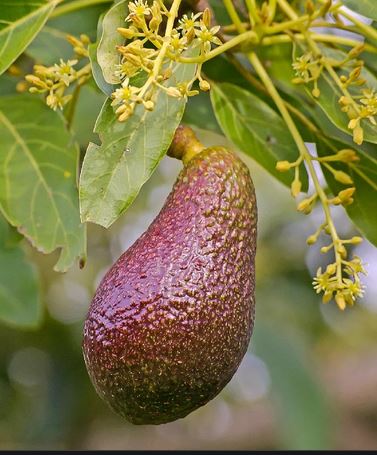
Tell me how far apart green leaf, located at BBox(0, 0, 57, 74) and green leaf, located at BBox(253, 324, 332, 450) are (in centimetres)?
153

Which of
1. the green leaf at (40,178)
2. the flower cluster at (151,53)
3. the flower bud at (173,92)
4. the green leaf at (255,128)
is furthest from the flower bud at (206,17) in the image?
the green leaf at (40,178)

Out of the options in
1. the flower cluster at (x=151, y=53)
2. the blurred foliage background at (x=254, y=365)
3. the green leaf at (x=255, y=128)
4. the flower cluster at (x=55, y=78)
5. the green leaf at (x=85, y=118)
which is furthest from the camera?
the blurred foliage background at (x=254, y=365)

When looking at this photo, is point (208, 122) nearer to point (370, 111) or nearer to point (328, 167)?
point (328, 167)

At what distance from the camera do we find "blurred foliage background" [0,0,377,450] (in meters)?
2.83

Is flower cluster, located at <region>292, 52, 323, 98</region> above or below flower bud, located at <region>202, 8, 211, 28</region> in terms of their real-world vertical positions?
below

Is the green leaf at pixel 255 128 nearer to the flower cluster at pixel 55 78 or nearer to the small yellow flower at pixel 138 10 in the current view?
the flower cluster at pixel 55 78

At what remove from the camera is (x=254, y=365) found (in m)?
3.14

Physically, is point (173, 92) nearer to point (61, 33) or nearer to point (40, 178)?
point (40, 178)

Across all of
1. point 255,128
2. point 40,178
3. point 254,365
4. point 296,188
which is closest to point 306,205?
point 296,188

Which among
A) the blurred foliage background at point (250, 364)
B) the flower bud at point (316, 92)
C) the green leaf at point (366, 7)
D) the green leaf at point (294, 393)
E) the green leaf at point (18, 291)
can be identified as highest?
the green leaf at point (366, 7)

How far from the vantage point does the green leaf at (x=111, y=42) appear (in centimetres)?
131

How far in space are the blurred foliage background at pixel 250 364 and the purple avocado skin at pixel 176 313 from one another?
55.3 inches

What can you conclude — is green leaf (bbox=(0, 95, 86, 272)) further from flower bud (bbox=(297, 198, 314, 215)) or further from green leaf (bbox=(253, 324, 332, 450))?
green leaf (bbox=(253, 324, 332, 450))

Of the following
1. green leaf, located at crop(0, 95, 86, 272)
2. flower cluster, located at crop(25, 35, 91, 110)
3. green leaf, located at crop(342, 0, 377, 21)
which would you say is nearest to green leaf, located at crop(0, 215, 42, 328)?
green leaf, located at crop(0, 95, 86, 272)
